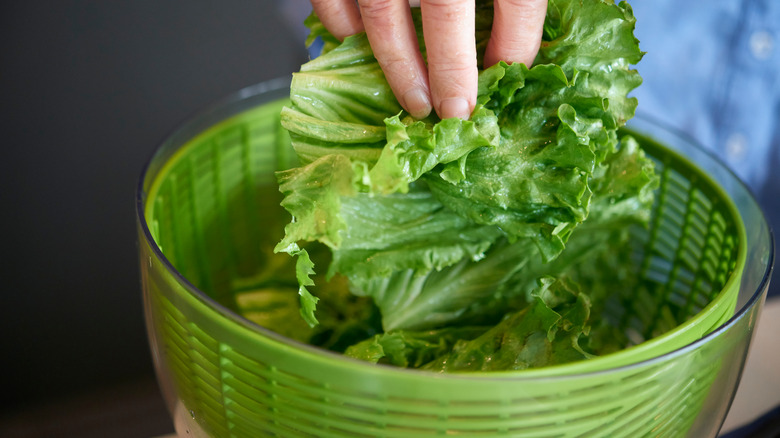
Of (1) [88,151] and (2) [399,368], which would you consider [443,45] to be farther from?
(1) [88,151]

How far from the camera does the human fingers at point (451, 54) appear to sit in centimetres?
49

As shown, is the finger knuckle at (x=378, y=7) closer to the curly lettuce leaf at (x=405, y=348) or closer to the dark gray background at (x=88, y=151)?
the curly lettuce leaf at (x=405, y=348)

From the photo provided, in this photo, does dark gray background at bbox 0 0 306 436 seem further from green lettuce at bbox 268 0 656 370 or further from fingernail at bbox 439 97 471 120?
fingernail at bbox 439 97 471 120

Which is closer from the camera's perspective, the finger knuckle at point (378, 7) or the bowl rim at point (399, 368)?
the bowl rim at point (399, 368)

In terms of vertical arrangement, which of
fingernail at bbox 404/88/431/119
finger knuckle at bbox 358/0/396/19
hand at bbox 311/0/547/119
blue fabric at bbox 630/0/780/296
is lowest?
blue fabric at bbox 630/0/780/296

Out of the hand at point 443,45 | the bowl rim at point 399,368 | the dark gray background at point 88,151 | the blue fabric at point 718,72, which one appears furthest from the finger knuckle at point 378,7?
the blue fabric at point 718,72

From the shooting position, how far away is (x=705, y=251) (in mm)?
718

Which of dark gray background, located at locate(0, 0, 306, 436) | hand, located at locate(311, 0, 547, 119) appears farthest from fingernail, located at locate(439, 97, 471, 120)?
dark gray background, located at locate(0, 0, 306, 436)

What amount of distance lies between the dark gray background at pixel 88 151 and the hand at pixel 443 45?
0.60 metres

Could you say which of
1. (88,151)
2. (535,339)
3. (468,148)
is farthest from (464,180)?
(88,151)

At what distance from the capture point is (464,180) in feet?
1.80

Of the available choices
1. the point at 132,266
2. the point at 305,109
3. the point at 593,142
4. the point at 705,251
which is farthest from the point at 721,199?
the point at 132,266

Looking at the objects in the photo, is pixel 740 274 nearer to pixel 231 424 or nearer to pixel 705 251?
pixel 705 251

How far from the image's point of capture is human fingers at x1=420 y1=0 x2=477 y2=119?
0.49 metres
